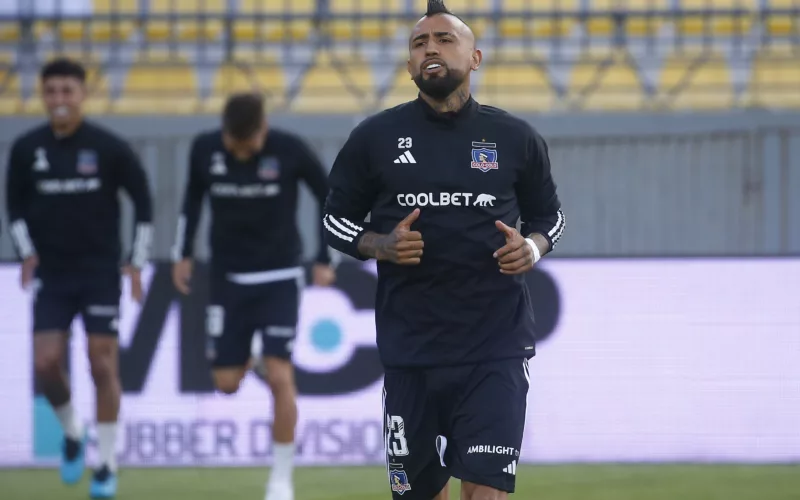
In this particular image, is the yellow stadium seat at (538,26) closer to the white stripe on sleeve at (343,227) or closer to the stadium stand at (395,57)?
the stadium stand at (395,57)

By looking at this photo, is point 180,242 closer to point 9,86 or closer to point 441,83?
point 441,83

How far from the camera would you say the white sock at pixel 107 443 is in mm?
7398

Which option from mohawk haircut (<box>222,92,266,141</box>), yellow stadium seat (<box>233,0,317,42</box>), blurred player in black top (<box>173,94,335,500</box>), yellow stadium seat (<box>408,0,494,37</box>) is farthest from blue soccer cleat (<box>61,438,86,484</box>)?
yellow stadium seat (<box>408,0,494,37</box>)

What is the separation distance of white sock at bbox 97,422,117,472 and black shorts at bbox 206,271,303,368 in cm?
68

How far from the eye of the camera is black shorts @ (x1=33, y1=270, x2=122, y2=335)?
24.6 ft

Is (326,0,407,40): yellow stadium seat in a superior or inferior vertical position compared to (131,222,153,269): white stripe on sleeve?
superior

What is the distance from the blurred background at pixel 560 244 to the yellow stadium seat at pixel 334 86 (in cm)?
2

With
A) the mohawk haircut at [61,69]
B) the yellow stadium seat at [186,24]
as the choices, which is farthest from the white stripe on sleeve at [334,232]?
the yellow stadium seat at [186,24]

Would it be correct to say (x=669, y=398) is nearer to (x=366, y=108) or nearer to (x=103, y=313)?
(x=103, y=313)

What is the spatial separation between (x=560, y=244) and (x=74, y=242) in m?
4.01

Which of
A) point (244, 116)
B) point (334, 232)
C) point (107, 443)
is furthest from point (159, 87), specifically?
point (334, 232)

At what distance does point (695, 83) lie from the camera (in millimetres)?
12547

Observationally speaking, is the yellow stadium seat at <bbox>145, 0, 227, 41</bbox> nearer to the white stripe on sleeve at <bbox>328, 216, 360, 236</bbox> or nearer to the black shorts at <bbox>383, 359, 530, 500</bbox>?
the white stripe on sleeve at <bbox>328, 216, 360, 236</bbox>

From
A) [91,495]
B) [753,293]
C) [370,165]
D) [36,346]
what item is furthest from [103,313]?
[753,293]
